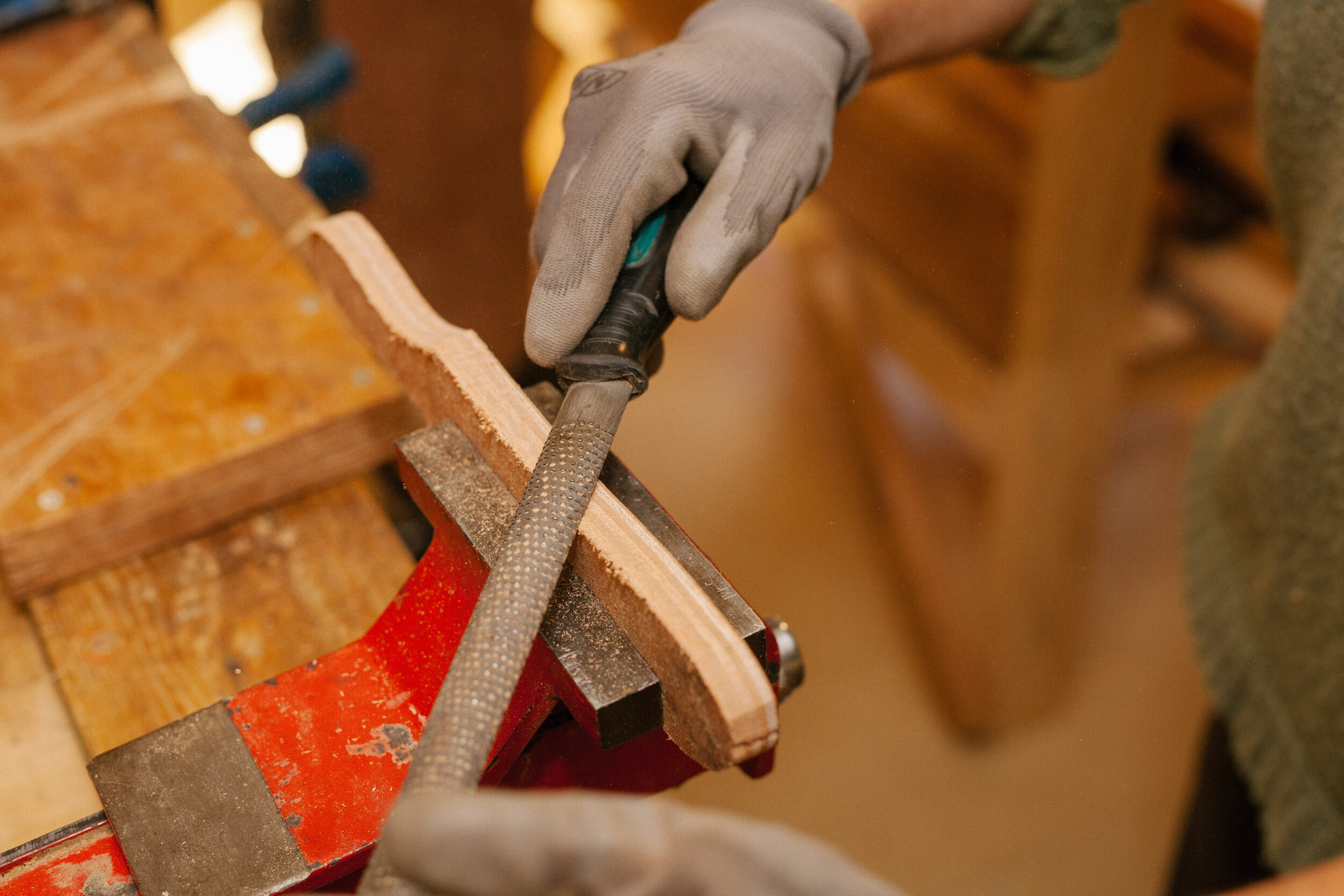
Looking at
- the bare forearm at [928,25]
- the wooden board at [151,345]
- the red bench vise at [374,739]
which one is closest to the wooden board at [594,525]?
the red bench vise at [374,739]

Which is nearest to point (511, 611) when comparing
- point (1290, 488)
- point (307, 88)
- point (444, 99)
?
point (1290, 488)

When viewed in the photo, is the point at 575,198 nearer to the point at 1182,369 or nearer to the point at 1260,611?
the point at 1260,611

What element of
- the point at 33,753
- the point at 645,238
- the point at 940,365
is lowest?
the point at 940,365

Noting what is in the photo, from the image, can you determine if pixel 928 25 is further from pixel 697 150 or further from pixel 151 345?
pixel 151 345

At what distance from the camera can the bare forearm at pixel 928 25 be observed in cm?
80

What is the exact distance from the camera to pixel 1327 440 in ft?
2.48

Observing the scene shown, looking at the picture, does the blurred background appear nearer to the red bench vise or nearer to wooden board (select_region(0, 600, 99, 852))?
the red bench vise

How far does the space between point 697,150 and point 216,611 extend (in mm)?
447

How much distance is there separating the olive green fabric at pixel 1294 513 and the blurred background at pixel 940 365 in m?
0.22

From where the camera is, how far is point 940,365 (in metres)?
2.09

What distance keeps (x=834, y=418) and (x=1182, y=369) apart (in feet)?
2.39

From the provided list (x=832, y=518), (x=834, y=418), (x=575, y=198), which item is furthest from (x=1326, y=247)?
(x=834, y=418)

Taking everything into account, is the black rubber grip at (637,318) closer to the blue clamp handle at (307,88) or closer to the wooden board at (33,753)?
the wooden board at (33,753)

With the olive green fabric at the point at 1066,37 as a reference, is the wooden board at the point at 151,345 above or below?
below
